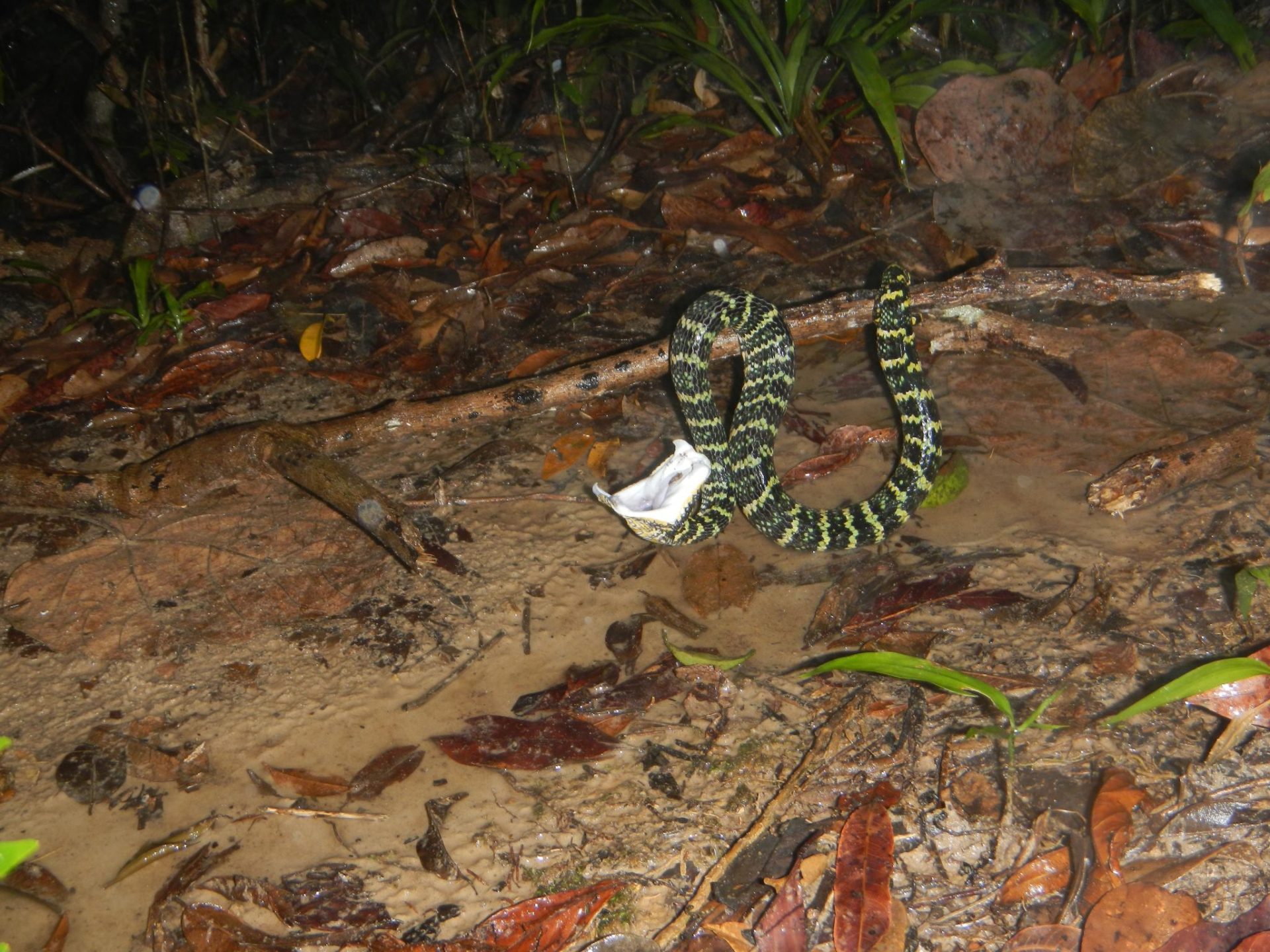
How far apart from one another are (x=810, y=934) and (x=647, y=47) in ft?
27.1

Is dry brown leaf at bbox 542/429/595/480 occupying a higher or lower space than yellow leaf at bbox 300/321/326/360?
lower

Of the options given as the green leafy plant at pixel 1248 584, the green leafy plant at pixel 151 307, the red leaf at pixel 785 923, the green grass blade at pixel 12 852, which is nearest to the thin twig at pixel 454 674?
the red leaf at pixel 785 923

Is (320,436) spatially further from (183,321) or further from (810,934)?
(810,934)

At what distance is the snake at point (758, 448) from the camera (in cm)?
498

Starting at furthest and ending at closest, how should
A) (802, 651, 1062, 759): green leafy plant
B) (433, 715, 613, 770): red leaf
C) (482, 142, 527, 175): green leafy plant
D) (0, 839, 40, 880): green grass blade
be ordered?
1. (482, 142, 527, 175): green leafy plant
2. (433, 715, 613, 770): red leaf
3. (802, 651, 1062, 759): green leafy plant
4. (0, 839, 40, 880): green grass blade

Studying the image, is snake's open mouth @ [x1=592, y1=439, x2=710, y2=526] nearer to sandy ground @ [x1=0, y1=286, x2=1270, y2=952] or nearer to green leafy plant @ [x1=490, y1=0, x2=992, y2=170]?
sandy ground @ [x1=0, y1=286, x2=1270, y2=952]

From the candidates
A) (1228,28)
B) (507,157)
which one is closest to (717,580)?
(507,157)

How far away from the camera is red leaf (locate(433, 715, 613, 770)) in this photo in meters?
3.91

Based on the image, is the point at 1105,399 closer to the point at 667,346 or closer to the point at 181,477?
the point at 667,346

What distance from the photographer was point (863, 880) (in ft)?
10.9

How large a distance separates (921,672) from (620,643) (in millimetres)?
1464

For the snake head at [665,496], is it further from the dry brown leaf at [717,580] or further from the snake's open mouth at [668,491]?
the dry brown leaf at [717,580]

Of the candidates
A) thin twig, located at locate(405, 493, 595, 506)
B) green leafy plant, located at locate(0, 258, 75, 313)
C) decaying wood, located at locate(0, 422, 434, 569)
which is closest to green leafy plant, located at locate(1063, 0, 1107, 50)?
thin twig, located at locate(405, 493, 595, 506)

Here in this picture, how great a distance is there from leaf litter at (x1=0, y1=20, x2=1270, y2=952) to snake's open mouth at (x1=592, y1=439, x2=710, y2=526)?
0.35 meters
